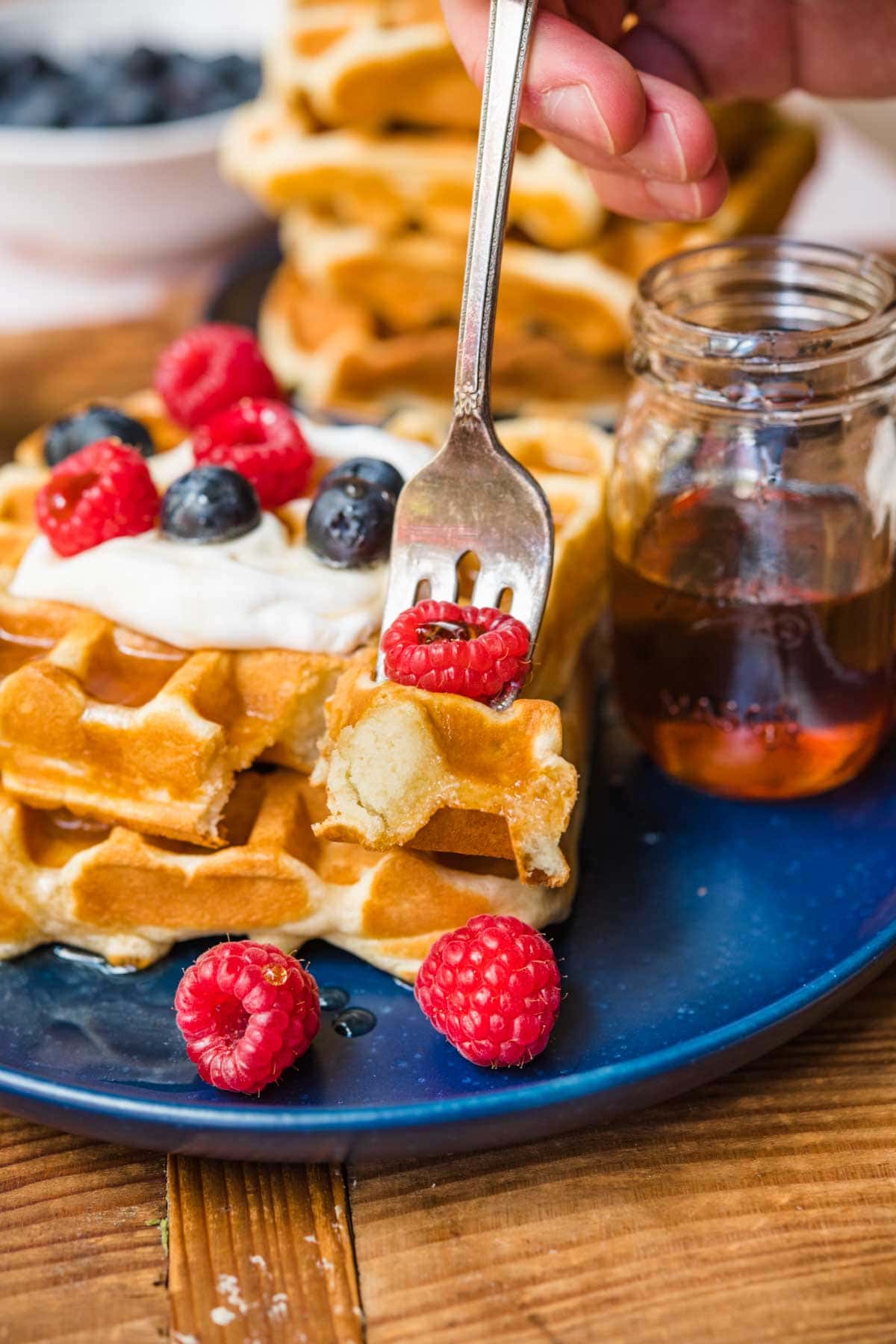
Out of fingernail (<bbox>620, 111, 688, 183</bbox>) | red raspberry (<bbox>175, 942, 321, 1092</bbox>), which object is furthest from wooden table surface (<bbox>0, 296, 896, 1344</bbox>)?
fingernail (<bbox>620, 111, 688, 183</bbox>)

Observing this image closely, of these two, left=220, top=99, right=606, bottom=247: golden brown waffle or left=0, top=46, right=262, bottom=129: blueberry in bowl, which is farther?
left=0, top=46, right=262, bottom=129: blueberry in bowl

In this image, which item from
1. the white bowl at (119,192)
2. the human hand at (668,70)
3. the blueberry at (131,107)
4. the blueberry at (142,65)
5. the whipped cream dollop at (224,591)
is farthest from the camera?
the blueberry at (142,65)

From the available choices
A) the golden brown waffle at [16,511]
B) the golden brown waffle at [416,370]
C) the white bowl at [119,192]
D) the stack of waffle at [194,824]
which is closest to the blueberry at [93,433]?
the golden brown waffle at [16,511]

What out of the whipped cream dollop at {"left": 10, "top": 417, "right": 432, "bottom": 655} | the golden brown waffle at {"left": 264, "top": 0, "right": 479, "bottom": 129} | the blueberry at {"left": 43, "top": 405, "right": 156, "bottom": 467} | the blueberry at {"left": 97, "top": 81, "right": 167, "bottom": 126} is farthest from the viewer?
the blueberry at {"left": 97, "top": 81, "right": 167, "bottom": 126}

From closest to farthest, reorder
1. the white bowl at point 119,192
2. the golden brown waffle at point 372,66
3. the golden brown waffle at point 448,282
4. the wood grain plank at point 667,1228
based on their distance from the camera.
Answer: the wood grain plank at point 667,1228 → the golden brown waffle at point 372,66 → the golden brown waffle at point 448,282 → the white bowl at point 119,192

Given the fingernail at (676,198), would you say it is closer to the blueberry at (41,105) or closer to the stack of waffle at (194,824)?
the stack of waffle at (194,824)

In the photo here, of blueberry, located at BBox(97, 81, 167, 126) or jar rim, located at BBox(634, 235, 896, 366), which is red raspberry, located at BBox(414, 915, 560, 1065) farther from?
blueberry, located at BBox(97, 81, 167, 126)
